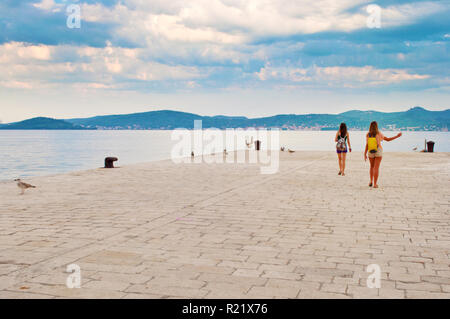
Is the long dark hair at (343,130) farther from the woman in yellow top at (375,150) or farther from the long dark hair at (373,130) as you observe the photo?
the woman in yellow top at (375,150)

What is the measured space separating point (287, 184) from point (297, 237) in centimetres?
669

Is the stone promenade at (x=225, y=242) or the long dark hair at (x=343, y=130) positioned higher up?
the long dark hair at (x=343, y=130)

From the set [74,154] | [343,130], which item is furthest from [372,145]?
[74,154]

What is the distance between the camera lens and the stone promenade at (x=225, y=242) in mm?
4109

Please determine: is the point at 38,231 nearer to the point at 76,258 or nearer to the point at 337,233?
the point at 76,258

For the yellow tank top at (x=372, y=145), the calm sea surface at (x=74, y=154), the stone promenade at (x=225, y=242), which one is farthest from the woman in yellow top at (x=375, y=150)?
the calm sea surface at (x=74, y=154)

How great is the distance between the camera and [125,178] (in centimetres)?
1457

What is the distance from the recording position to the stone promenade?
4.11 meters

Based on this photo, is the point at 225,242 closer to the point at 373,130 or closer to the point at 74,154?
the point at 373,130

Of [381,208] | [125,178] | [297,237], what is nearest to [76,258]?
[297,237]

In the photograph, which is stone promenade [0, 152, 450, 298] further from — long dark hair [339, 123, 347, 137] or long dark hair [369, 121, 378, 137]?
long dark hair [339, 123, 347, 137]

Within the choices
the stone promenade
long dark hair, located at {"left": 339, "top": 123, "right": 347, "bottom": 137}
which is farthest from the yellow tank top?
long dark hair, located at {"left": 339, "top": 123, "right": 347, "bottom": 137}

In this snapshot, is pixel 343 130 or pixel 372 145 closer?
pixel 372 145

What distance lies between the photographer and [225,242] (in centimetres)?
585
